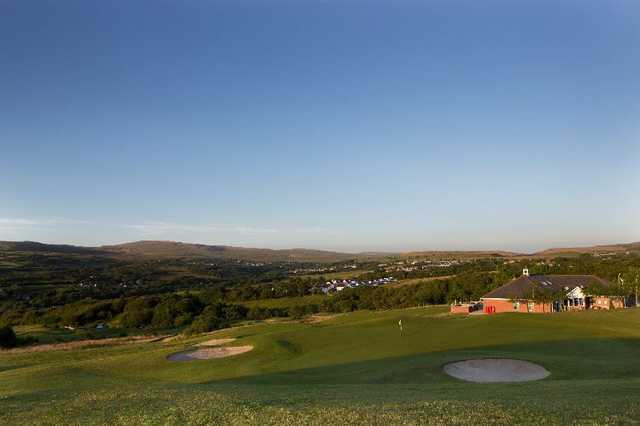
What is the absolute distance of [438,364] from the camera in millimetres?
27000

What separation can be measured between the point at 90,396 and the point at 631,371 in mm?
23991

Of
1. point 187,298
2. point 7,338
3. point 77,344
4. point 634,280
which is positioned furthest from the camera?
point 187,298

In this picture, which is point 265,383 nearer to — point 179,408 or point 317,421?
point 179,408

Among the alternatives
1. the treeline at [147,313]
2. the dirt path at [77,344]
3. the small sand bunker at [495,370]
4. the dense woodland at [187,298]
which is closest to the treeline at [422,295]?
the dense woodland at [187,298]

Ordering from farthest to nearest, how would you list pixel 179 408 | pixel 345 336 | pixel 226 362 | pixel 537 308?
pixel 537 308 → pixel 345 336 → pixel 226 362 → pixel 179 408

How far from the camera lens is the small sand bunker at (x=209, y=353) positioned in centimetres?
3609

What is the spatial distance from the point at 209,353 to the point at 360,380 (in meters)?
17.2

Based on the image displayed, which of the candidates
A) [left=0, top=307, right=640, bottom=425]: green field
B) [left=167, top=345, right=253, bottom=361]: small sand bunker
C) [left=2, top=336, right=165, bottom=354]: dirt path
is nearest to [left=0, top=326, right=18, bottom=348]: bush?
[left=2, top=336, right=165, bottom=354]: dirt path

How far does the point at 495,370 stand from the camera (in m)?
26.2

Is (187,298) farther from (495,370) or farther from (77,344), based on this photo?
(495,370)

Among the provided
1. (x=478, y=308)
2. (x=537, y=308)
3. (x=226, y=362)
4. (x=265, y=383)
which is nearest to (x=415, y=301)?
(x=478, y=308)

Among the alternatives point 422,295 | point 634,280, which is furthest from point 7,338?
point 634,280

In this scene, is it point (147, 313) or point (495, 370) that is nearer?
point (495, 370)

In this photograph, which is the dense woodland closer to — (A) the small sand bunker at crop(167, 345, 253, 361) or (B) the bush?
(B) the bush
